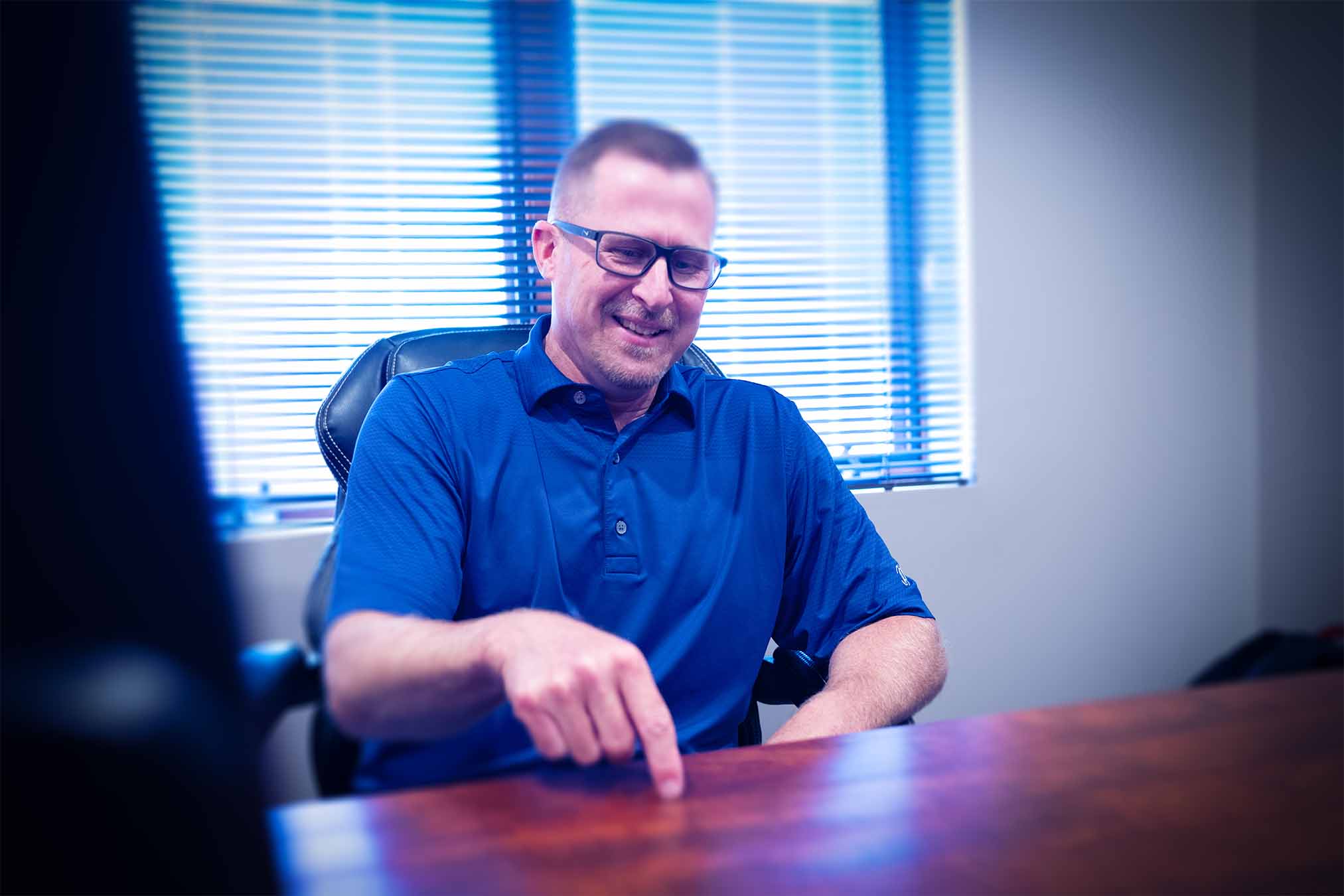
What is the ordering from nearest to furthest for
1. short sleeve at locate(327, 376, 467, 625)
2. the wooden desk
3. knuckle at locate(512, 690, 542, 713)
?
the wooden desk
knuckle at locate(512, 690, 542, 713)
short sleeve at locate(327, 376, 467, 625)

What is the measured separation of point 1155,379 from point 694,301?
801 mm

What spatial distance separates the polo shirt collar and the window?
9 cm

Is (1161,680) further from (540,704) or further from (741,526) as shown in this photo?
(540,704)

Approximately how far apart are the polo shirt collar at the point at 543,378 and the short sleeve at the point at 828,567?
131 mm

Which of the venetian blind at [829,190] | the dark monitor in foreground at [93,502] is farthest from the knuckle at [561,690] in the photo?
the venetian blind at [829,190]

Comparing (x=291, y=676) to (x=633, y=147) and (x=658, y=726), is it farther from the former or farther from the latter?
(x=633, y=147)

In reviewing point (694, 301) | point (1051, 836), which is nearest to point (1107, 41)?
point (694, 301)

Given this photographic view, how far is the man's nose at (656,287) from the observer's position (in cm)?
75

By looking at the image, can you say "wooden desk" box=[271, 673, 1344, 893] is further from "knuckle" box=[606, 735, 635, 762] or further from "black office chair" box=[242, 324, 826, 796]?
"black office chair" box=[242, 324, 826, 796]

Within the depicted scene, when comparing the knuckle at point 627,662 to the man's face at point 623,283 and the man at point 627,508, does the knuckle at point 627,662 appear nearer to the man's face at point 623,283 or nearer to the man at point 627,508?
the man at point 627,508

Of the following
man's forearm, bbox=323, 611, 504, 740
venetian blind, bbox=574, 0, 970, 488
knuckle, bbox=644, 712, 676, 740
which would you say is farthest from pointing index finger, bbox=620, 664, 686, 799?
venetian blind, bbox=574, 0, 970, 488

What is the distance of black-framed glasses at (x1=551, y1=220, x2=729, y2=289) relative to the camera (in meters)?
0.72

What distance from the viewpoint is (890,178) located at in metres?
1.04

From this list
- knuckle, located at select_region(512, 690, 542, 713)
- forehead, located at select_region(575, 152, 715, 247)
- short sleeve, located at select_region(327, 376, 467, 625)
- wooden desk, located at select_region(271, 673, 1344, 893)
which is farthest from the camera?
forehead, located at select_region(575, 152, 715, 247)
